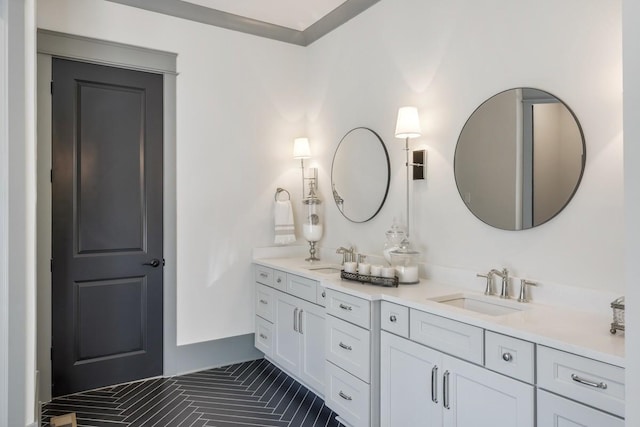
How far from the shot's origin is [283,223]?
385 cm

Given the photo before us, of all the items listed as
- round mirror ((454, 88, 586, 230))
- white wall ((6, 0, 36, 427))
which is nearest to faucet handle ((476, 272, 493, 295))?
round mirror ((454, 88, 586, 230))

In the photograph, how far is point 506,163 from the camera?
7.64 feet

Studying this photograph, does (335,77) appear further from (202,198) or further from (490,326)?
(490,326)

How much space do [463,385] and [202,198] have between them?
252 centimetres

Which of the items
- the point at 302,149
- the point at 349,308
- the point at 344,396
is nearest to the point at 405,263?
the point at 349,308

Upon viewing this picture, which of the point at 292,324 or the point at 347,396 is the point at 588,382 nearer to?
the point at 347,396

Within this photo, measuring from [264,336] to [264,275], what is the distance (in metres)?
0.52

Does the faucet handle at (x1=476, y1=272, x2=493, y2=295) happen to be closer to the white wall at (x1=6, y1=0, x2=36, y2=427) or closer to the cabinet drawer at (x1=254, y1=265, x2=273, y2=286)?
the cabinet drawer at (x1=254, y1=265, x2=273, y2=286)

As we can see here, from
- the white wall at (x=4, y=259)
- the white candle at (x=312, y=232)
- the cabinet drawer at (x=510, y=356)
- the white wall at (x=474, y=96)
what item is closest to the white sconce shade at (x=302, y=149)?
the white wall at (x=474, y=96)

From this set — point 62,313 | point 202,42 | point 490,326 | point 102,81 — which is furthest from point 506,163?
point 62,313

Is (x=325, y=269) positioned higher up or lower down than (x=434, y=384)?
higher up

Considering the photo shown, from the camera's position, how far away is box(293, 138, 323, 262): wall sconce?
375 centimetres

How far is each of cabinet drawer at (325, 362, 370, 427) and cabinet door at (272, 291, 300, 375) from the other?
538 millimetres

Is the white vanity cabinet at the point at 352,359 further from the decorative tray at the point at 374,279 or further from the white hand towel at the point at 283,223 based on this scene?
the white hand towel at the point at 283,223
